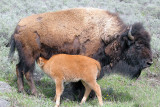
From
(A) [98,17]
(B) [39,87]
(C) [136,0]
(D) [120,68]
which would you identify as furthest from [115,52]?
(C) [136,0]

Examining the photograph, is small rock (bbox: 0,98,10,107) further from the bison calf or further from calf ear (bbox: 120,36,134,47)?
calf ear (bbox: 120,36,134,47)

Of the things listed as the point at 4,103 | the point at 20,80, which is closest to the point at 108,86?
the point at 20,80

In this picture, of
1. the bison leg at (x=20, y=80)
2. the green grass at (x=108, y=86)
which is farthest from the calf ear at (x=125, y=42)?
the bison leg at (x=20, y=80)

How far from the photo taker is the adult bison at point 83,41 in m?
6.41

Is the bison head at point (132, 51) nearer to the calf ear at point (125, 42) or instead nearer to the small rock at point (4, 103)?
the calf ear at point (125, 42)

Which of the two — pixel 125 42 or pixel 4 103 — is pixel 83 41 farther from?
pixel 4 103

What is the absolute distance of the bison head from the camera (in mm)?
6348

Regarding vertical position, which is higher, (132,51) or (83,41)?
(83,41)

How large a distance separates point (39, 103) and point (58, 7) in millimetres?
9967

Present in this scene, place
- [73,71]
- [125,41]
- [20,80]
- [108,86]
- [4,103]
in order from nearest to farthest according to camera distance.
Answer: [4,103], [73,71], [125,41], [20,80], [108,86]

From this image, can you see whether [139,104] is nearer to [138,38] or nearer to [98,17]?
[138,38]

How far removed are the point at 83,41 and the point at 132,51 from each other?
4.08ft

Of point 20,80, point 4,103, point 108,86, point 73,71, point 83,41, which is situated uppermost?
point 83,41

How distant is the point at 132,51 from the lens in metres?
6.48
